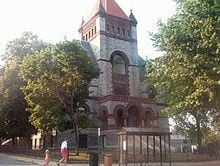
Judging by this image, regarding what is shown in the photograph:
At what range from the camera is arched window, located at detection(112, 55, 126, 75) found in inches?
2405

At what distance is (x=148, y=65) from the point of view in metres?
30.7

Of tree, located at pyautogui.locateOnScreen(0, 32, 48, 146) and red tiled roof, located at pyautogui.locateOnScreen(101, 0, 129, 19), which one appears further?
red tiled roof, located at pyautogui.locateOnScreen(101, 0, 129, 19)

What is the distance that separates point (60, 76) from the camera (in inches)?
1496

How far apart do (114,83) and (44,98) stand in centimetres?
2272

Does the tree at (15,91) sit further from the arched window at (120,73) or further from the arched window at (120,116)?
the arched window at (120,73)

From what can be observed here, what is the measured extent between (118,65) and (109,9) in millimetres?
10007

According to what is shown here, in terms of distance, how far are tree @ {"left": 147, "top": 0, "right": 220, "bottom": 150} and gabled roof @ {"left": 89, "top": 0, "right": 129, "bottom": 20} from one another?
35525 mm

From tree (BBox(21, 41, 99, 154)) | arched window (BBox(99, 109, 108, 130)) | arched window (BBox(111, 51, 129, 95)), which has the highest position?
arched window (BBox(111, 51, 129, 95))

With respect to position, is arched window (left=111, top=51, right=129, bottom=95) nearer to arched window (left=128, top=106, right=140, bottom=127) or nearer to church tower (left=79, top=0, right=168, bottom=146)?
church tower (left=79, top=0, right=168, bottom=146)

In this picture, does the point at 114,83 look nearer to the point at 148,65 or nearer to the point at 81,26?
the point at 81,26

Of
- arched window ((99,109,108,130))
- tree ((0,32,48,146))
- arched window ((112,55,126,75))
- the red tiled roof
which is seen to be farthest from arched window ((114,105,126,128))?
the red tiled roof

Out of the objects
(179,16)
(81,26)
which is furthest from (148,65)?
(81,26)

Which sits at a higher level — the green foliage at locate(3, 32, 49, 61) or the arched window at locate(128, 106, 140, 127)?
the green foliage at locate(3, 32, 49, 61)

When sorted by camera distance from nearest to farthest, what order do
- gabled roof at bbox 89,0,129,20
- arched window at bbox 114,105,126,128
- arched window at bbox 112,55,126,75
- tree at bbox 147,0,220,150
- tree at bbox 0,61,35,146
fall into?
tree at bbox 147,0,220,150 → tree at bbox 0,61,35,146 → arched window at bbox 114,105,126,128 → arched window at bbox 112,55,126,75 → gabled roof at bbox 89,0,129,20
